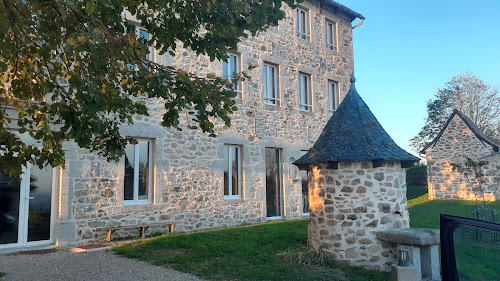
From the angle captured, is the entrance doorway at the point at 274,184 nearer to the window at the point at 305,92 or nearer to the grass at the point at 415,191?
the window at the point at 305,92

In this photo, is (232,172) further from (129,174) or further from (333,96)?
(333,96)

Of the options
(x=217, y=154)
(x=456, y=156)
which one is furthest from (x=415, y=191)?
(x=217, y=154)

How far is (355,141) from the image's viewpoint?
6000mm

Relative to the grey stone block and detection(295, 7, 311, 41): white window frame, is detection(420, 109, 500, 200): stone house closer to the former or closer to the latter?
detection(295, 7, 311, 41): white window frame

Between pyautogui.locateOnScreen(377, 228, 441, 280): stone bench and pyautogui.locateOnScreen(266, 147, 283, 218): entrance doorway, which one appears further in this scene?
pyautogui.locateOnScreen(266, 147, 283, 218): entrance doorway

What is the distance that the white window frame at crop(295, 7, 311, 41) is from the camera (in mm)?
12852

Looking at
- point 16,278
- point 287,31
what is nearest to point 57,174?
point 16,278

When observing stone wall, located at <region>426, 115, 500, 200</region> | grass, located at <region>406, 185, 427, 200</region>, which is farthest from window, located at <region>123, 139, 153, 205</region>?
grass, located at <region>406, 185, 427, 200</region>

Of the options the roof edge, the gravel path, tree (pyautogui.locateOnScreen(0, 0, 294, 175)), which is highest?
the roof edge

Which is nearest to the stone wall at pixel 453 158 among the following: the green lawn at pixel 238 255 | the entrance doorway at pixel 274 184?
the entrance doorway at pixel 274 184

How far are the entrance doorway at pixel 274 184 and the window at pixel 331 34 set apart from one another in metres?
4.93

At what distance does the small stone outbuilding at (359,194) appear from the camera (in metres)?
5.72

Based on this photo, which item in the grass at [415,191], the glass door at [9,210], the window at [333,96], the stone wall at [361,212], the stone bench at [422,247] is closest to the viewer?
the stone bench at [422,247]

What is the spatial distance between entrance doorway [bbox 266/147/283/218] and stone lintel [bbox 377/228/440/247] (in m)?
5.80
